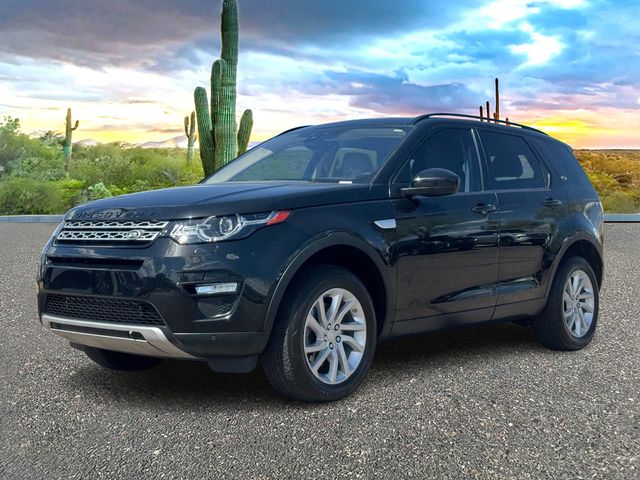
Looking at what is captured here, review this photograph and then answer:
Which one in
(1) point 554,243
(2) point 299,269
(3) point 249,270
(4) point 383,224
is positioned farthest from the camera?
(1) point 554,243

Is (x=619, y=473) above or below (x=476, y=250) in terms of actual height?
below

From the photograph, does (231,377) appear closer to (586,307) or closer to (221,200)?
(221,200)

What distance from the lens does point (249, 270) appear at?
4.65 metres

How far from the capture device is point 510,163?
21.9 feet

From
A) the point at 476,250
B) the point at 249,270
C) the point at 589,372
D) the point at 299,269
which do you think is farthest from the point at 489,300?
the point at 249,270

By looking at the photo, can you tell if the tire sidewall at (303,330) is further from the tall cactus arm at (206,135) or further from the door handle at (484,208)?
the tall cactus arm at (206,135)

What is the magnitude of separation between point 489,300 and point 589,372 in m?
0.88

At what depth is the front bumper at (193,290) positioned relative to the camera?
4617 mm

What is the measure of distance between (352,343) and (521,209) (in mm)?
2002

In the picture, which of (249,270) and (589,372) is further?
(589,372)

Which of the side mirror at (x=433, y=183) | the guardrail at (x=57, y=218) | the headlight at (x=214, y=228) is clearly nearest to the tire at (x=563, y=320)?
the side mirror at (x=433, y=183)

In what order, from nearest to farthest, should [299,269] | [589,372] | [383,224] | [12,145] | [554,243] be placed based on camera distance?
[299,269] < [383,224] < [589,372] < [554,243] < [12,145]

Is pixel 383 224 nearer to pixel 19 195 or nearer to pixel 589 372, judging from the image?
pixel 589 372

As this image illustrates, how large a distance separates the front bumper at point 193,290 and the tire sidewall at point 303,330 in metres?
0.20
